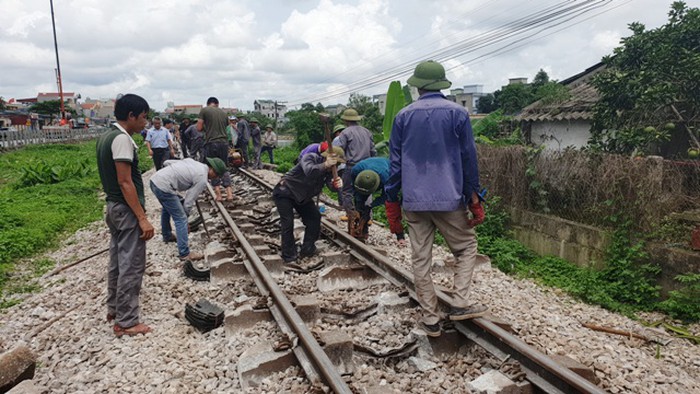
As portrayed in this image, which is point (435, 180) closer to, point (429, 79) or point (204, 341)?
point (429, 79)

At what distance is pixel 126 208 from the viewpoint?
163 inches

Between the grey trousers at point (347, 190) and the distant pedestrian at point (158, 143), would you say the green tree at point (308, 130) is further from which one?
the grey trousers at point (347, 190)

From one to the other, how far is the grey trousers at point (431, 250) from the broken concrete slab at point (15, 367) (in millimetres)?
2800

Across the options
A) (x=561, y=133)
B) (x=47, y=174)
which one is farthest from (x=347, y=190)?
(x=47, y=174)

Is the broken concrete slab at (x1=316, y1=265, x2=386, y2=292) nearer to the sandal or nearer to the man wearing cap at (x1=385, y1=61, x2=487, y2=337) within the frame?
the man wearing cap at (x1=385, y1=61, x2=487, y2=337)

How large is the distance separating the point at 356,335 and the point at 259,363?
36.1 inches

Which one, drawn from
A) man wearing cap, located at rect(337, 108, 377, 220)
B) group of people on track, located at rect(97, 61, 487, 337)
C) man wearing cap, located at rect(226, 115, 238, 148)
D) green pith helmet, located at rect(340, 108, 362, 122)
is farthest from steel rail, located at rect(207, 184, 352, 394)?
man wearing cap, located at rect(226, 115, 238, 148)

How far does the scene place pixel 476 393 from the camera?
300cm

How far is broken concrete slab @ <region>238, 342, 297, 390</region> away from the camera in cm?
318

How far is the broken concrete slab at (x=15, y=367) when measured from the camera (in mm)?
3264

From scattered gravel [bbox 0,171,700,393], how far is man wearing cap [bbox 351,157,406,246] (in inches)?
33.0

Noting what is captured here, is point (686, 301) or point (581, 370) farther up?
point (581, 370)

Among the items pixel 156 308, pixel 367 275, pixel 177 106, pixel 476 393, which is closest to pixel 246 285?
pixel 156 308

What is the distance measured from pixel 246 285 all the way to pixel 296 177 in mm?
1486
